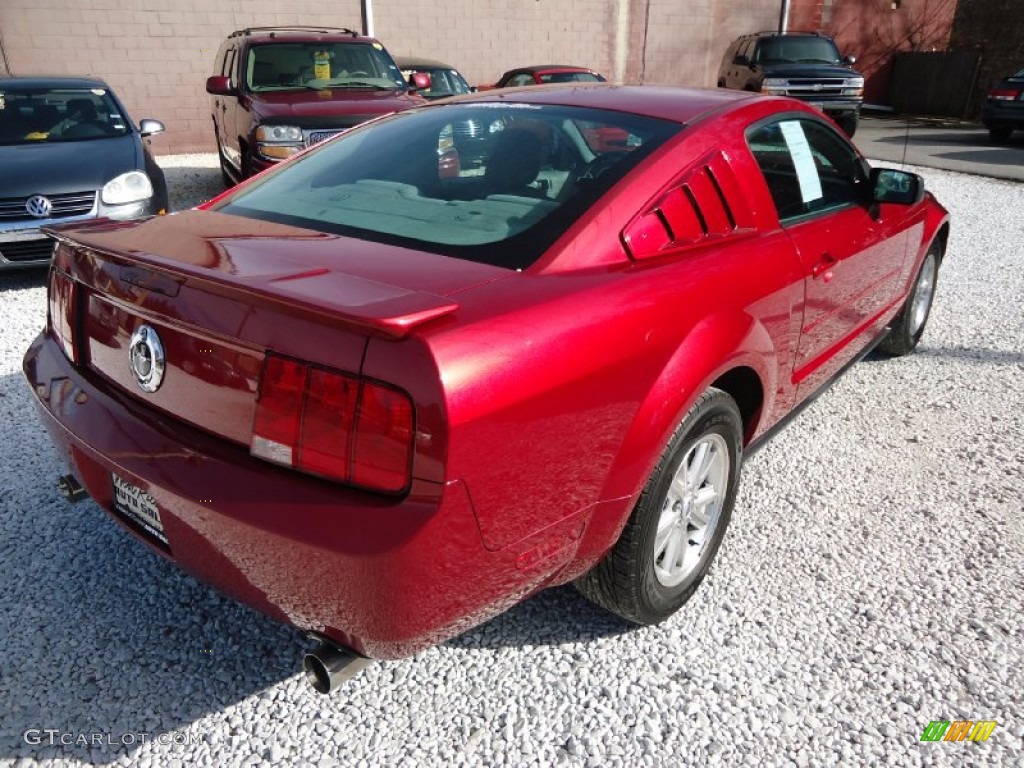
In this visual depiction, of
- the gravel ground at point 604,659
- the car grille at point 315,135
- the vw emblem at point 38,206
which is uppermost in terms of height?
the car grille at point 315,135

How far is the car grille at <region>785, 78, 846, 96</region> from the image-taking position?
1512 cm

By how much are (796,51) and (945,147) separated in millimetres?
3459

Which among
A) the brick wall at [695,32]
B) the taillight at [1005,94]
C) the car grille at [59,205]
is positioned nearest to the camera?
the car grille at [59,205]

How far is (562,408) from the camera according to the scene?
183 cm

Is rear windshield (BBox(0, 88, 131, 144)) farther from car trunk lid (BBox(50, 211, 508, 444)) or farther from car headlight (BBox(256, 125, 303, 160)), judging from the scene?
car trunk lid (BBox(50, 211, 508, 444))

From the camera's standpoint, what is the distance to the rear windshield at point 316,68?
838 cm

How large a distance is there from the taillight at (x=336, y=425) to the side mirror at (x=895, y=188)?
2.60 meters

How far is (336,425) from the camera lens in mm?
1655

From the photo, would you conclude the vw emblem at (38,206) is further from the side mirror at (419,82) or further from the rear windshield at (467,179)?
the side mirror at (419,82)

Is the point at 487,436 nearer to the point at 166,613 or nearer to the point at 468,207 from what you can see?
the point at 468,207

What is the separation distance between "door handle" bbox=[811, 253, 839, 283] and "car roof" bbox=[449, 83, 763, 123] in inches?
25.2

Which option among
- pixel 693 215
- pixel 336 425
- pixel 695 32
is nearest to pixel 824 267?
pixel 693 215

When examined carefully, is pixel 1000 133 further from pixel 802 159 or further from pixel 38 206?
pixel 38 206

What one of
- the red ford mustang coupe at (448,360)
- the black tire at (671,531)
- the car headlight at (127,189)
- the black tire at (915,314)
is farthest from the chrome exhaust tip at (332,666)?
the car headlight at (127,189)
